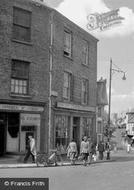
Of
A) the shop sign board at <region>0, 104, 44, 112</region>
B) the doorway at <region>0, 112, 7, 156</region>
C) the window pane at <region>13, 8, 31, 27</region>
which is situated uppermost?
the window pane at <region>13, 8, 31, 27</region>

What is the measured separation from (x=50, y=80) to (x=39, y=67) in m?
1.21

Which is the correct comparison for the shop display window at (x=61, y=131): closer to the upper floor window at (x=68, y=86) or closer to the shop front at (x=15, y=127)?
the upper floor window at (x=68, y=86)

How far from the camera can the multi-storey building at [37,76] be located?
928 inches

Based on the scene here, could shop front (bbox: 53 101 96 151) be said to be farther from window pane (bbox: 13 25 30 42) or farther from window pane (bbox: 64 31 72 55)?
window pane (bbox: 13 25 30 42)

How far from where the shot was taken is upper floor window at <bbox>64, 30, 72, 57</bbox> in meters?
28.6

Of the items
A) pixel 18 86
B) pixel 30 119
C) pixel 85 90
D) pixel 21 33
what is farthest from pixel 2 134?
pixel 85 90

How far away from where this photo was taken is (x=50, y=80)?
2588cm

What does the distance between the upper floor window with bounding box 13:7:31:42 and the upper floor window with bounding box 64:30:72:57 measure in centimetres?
434

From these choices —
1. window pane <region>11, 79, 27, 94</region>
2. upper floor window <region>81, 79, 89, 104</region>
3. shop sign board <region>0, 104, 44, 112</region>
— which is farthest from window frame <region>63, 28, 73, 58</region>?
shop sign board <region>0, 104, 44, 112</region>

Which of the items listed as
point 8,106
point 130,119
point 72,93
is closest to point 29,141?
point 8,106

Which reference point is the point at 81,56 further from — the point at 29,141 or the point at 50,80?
the point at 29,141

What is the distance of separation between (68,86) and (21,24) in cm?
633

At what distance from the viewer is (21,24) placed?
2444cm

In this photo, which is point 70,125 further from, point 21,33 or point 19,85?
point 21,33
